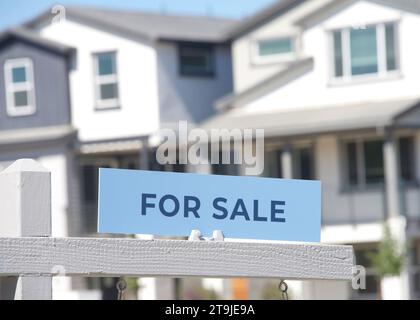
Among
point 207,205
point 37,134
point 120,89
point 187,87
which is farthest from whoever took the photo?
point 37,134

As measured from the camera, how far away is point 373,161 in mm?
30766

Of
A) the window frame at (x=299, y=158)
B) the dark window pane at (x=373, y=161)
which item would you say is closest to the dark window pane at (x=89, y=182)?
the window frame at (x=299, y=158)

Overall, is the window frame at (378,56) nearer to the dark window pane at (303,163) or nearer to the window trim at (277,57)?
the dark window pane at (303,163)

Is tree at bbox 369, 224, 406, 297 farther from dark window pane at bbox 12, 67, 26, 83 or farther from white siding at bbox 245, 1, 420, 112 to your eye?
dark window pane at bbox 12, 67, 26, 83

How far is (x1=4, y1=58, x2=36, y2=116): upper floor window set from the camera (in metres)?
34.6

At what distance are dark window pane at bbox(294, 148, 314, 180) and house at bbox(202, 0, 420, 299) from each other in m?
0.02

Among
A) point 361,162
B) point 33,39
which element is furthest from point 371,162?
point 33,39

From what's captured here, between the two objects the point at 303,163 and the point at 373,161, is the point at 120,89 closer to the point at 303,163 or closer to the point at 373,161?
the point at 303,163

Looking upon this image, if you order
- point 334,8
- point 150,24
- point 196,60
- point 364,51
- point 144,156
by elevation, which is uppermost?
point 150,24

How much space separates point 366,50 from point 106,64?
746 centimetres

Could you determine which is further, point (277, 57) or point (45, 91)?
point (45, 91)

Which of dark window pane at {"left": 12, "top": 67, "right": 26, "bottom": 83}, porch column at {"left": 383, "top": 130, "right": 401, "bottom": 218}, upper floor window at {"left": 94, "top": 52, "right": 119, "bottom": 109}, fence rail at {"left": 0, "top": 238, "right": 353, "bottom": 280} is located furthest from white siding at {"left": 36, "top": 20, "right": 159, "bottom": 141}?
fence rail at {"left": 0, "top": 238, "right": 353, "bottom": 280}

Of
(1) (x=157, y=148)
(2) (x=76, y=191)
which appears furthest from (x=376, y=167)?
(2) (x=76, y=191)
